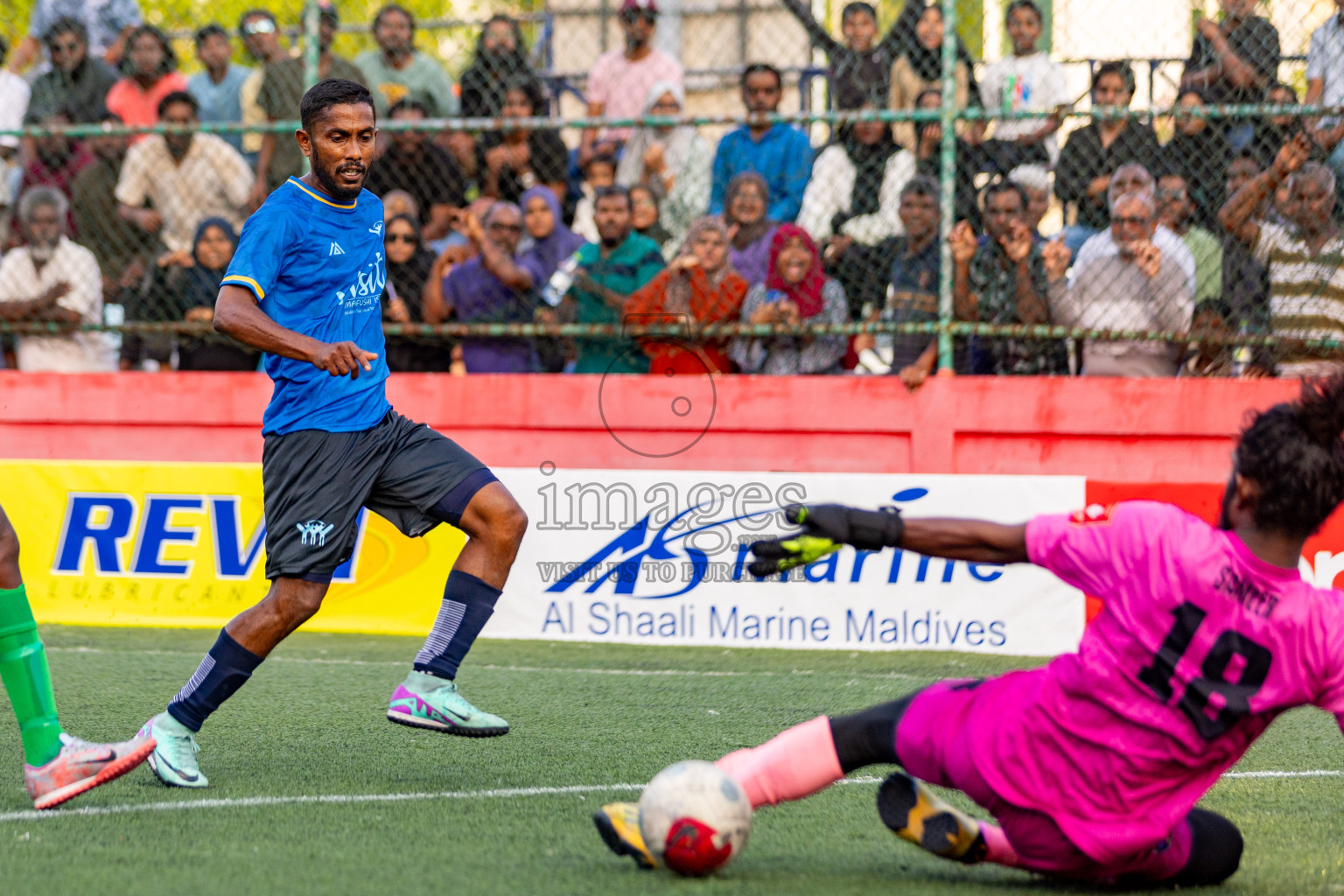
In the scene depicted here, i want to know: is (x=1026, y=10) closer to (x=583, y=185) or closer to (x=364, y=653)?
(x=583, y=185)

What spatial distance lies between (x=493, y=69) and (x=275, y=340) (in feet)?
20.9

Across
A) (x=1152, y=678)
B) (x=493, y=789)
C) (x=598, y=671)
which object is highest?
(x=1152, y=678)

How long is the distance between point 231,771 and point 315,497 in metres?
0.95

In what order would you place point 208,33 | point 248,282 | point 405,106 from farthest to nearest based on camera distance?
1. point 208,33
2. point 405,106
3. point 248,282

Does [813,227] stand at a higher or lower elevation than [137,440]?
higher

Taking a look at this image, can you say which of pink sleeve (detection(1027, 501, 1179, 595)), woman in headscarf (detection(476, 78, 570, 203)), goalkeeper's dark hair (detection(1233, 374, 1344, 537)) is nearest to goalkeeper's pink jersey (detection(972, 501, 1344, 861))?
pink sleeve (detection(1027, 501, 1179, 595))

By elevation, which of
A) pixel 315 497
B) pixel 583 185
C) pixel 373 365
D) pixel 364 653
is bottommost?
pixel 364 653

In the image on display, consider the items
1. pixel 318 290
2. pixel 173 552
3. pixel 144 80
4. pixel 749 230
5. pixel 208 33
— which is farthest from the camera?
pixel 208 33

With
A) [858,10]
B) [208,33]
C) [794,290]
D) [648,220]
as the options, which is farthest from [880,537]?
[208,33]

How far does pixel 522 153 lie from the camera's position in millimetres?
9992

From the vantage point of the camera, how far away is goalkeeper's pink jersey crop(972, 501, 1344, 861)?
3.31 metres

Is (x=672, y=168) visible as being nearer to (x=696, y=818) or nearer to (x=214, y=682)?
(x=214, y=682)

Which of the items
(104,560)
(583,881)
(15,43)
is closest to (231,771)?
(583,881)

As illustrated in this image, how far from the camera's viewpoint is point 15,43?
37.6 feet
